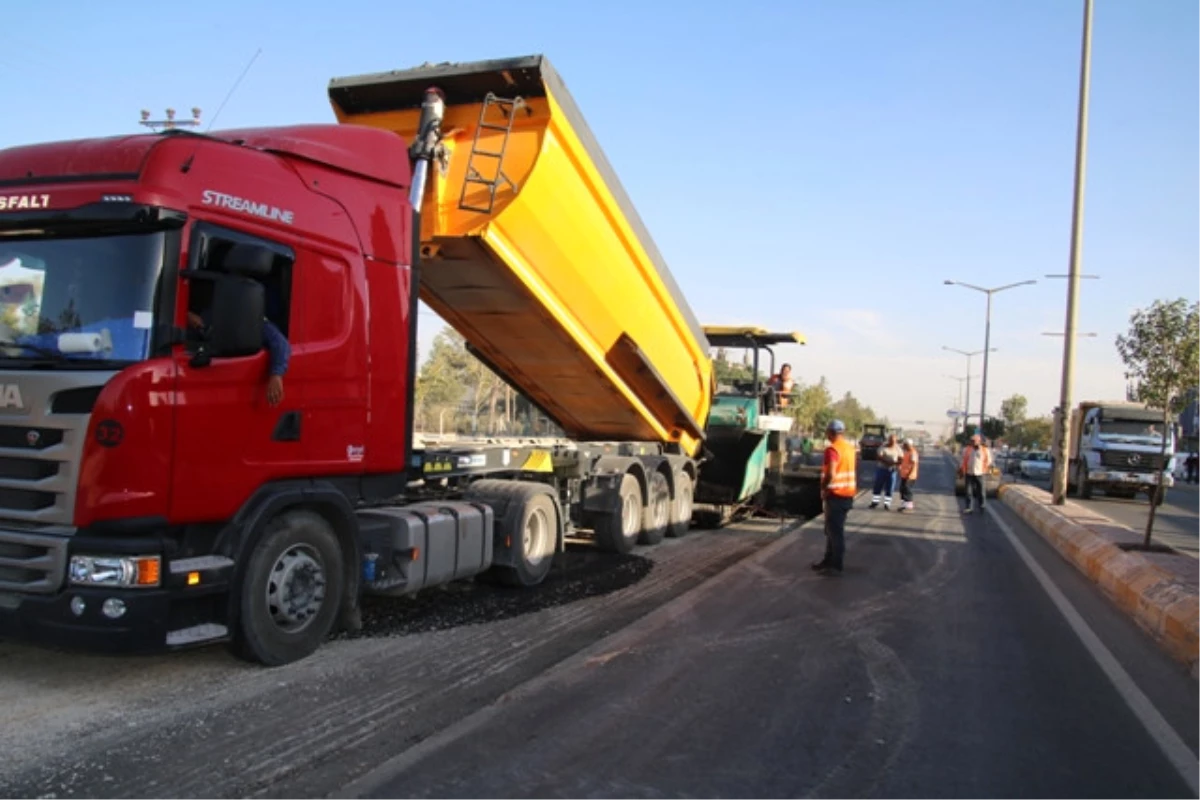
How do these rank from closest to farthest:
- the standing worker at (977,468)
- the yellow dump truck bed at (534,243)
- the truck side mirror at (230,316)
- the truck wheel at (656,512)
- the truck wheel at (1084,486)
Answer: the truck side mirror at (230,316) < the yellow dump truck bed at (534,243) < the truck wheel at (656,512) < the standing worker at (977,468) < the truck wheel at (1084,486)

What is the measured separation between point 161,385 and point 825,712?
13.1 ft

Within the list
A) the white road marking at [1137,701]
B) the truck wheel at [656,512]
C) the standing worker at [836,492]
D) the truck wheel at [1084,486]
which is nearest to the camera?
the white road marking at [1137,701]

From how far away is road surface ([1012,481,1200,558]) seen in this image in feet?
47.3

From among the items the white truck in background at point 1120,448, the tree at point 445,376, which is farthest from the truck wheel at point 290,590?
the tree at point 445,376

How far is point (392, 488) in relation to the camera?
21.4ft

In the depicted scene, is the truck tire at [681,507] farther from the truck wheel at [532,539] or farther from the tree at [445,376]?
the tree at [445,376]

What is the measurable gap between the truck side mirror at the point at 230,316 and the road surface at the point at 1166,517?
11.5 m

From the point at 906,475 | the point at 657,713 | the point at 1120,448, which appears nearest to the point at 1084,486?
the point at 1120,448

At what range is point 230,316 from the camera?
4.79 m

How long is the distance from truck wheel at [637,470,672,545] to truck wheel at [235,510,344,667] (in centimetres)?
572

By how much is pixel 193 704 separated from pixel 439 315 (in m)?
4.80

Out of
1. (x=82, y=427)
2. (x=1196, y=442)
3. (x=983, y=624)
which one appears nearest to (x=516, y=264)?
(x=82, y=427)

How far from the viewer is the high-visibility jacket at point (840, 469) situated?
377 inches

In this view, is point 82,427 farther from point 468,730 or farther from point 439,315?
point 439,315
